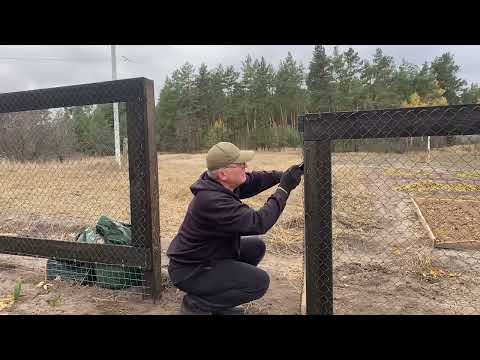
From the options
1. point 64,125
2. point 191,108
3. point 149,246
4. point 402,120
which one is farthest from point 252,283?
point 191,108

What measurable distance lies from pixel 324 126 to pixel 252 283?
126cm

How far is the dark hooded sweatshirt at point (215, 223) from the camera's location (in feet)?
8.89

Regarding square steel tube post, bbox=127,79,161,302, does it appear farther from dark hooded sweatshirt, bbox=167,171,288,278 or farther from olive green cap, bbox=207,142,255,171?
olive green cap, bbox=207,142,255,171

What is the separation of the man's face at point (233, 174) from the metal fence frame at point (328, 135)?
1.55 feet

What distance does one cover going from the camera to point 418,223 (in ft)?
22.5

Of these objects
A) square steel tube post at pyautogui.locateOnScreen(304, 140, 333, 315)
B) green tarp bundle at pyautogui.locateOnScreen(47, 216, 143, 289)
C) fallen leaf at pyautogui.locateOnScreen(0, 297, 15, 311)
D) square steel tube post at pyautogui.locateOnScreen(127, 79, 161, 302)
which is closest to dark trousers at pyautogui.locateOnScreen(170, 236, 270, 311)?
square steel tube post at pyautogui.locateOnScreen(304, 140, 333, 315)

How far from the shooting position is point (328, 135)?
2746 mm

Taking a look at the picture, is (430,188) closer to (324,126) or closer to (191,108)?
(324,126)

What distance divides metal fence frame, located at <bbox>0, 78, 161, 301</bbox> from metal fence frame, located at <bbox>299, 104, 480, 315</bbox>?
139cm

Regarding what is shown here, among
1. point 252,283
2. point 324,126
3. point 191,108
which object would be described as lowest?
point 252,283

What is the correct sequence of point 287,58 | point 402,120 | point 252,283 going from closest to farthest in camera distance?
1. point 402,120
2. point 252,283
3. point 287,58

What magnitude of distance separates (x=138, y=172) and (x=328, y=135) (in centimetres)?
171

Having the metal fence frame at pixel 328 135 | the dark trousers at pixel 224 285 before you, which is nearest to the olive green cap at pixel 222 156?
the metal fence frame at pixel 328 135

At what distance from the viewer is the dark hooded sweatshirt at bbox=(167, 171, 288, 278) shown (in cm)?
271
